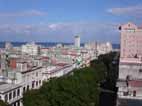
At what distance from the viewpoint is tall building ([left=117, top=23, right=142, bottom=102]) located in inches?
1774

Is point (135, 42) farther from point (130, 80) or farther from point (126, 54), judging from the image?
point (130, 80)

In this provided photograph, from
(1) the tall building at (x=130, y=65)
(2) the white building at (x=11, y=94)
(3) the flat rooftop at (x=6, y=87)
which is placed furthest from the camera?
(1) the tall building at (x=130, y=65)

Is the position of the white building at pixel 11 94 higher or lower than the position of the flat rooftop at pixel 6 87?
lower

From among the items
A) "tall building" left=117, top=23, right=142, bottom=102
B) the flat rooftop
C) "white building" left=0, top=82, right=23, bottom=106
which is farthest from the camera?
→ "tall building" left=117, top=23, right=142, bottom=102

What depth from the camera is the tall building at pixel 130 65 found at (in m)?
45.1

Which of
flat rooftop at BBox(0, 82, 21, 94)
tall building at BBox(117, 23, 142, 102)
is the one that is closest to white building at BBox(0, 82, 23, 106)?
flat rooftop at BBox(0, 82, 21, 94)

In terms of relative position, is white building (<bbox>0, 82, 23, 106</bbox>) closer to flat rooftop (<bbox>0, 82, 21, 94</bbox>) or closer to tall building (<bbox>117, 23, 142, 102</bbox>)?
flat rooftop (<bbox>0, 82, 21, 94</bbox>)

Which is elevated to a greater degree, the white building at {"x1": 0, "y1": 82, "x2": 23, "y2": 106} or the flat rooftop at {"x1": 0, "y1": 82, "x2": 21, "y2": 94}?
the flat rooftop at {"x1": 0, "y1": 82, "x2": 21, "y2": 94}

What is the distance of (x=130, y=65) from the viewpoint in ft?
191

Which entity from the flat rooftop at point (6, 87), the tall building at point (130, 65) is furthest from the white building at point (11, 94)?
the tall building at point (130, 65)

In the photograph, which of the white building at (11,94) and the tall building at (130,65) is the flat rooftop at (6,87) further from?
the tall building at (130,65)

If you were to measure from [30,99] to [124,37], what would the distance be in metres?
50.9

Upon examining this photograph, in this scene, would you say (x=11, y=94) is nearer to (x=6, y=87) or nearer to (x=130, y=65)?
(x=6, y=87)

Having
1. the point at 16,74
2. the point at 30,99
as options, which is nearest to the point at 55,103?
the point at 30,99
